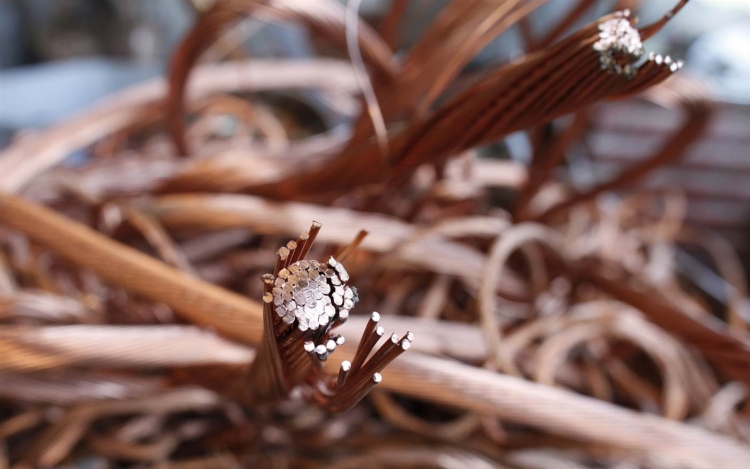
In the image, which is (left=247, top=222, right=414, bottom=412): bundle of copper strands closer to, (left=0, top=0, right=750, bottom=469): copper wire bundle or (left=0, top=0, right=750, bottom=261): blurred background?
(left=0, top=0, right=750, bottom=469): copper wire bundle

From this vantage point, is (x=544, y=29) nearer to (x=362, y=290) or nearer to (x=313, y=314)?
(x=362, y=290)

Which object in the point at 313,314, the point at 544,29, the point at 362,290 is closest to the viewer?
the point at 313,314

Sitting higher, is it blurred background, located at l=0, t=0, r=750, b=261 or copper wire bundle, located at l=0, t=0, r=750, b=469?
blurred background, located at l=0, t=0, r=750, b=261

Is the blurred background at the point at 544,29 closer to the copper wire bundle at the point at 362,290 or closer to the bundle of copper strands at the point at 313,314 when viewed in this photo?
the copper wire bundle at the point at 362,290

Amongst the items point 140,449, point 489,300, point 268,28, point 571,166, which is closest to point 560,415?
point 489,300

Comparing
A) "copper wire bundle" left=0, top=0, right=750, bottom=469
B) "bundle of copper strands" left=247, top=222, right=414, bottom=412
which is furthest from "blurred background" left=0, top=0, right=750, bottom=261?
"bundle of copper strands" left=247, top=222, right=414, bottom=412

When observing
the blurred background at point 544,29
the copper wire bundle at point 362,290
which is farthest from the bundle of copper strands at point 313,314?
the blurred background at point 544,29

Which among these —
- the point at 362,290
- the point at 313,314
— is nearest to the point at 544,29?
the point at 362,290

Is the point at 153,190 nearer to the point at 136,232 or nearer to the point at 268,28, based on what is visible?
the point at 136,232

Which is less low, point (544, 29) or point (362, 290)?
point (544, 29)

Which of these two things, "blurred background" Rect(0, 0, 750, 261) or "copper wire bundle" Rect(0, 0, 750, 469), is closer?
"copper wire bundle" Rect(0, 0, 750, 469)

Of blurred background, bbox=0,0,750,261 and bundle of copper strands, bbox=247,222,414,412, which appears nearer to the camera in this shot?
bundle of copper strands, bbox=247,222,414,412
